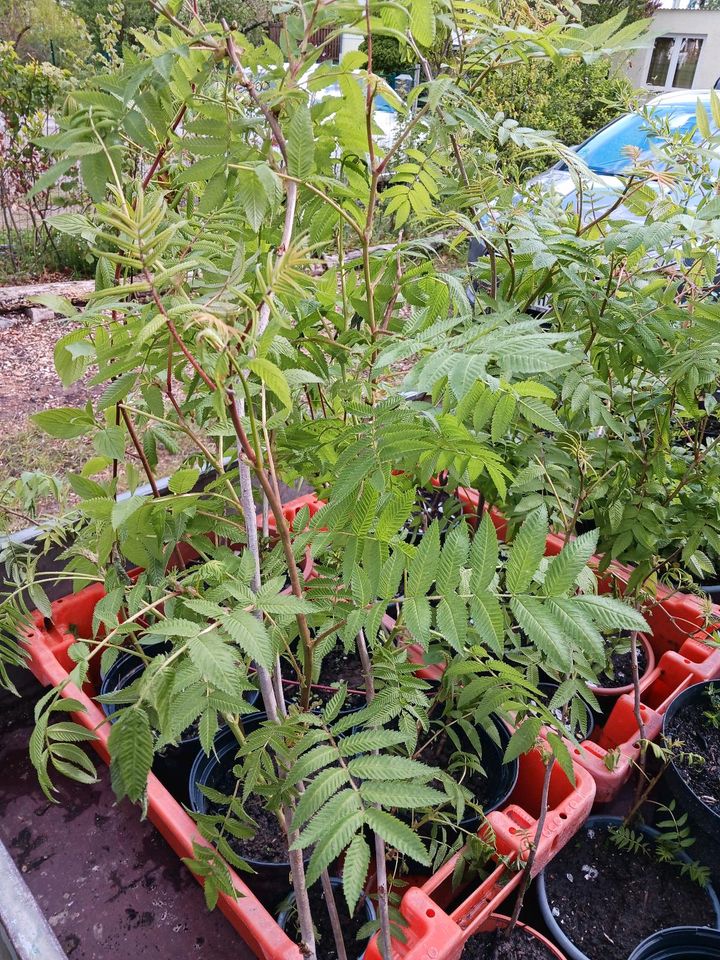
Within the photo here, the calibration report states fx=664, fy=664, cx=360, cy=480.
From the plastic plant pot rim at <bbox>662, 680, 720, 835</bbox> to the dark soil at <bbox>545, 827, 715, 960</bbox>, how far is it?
22 cm

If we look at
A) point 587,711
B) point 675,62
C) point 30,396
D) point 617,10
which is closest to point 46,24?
point 30,396

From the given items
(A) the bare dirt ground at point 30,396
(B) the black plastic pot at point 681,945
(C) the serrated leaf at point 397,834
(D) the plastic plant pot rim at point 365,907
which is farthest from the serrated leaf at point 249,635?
(A) the bare dirt ground at point 30,396

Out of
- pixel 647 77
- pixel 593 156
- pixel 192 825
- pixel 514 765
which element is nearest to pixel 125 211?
pixel 192 825

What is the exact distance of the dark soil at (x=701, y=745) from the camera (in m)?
1.78

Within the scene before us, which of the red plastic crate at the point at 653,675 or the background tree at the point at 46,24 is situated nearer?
the red plastic crate at the point at 653,675

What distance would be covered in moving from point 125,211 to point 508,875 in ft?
4.83

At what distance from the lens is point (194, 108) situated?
3.48 ft

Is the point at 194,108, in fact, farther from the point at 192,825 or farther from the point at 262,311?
the point at 192,825

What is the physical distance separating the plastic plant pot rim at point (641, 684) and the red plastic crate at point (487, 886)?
0.43m

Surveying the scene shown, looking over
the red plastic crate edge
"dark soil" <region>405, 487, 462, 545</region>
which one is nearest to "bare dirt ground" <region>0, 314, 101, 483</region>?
the red plastic crate edge

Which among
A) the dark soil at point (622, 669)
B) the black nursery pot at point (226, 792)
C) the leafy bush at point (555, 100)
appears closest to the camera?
the black nursery pot at point (226, 792)

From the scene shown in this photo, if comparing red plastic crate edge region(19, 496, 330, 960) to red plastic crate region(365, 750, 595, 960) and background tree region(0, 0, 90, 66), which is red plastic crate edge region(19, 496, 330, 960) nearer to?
red plastic crate region(365, 750, 595, 960)

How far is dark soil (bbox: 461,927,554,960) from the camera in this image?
153 centimetres

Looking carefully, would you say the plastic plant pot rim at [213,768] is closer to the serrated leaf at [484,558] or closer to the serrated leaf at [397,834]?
the serrated leaf at [397,834]
